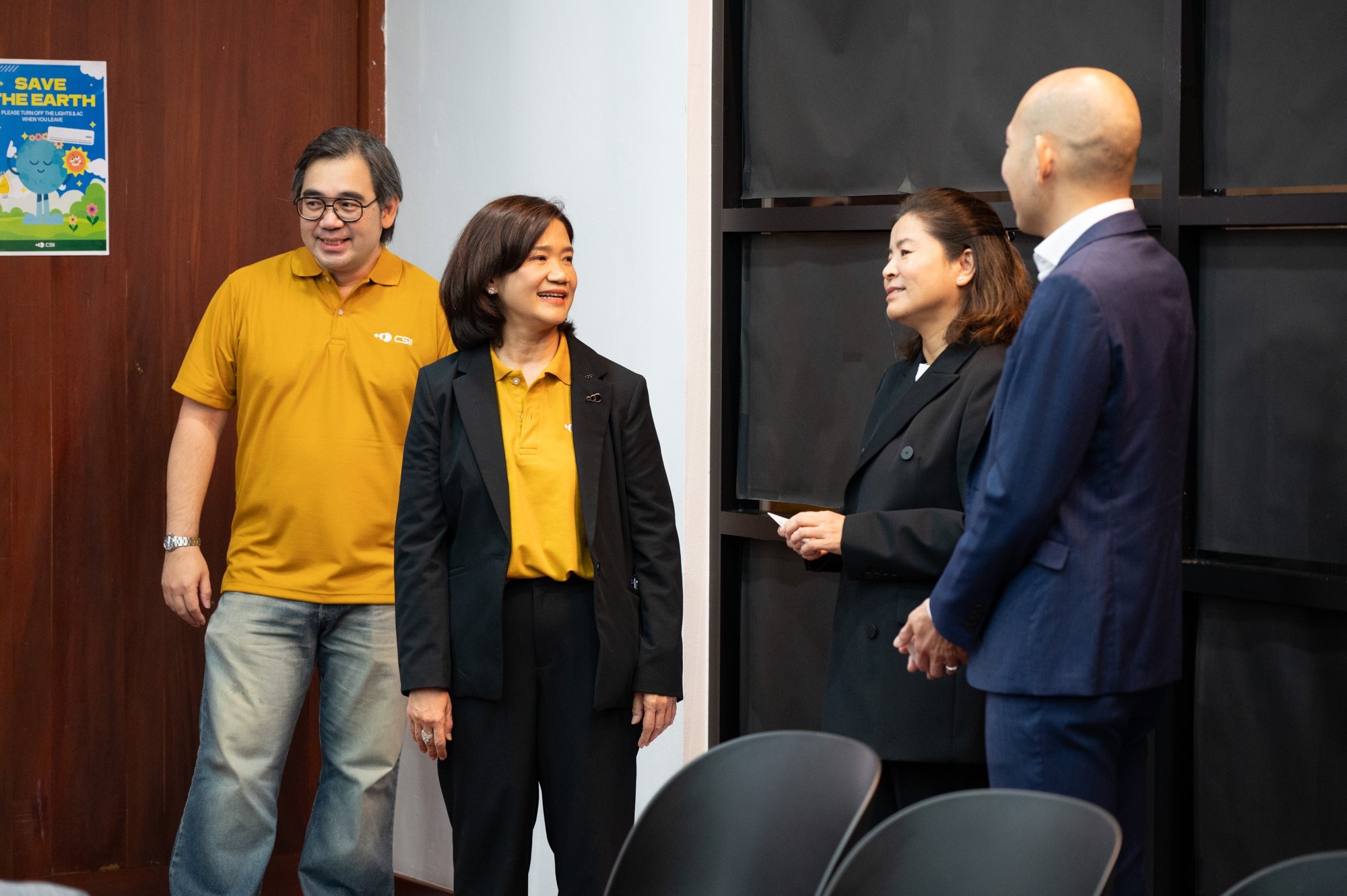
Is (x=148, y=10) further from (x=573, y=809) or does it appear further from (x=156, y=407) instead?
(x=573, y=809)

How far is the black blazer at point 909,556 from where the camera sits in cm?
223

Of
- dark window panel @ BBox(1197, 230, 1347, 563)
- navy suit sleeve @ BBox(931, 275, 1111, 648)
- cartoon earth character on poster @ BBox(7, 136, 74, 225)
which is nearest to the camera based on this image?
navy suit sleeve @ BBox(931, 275, 1111, 648)

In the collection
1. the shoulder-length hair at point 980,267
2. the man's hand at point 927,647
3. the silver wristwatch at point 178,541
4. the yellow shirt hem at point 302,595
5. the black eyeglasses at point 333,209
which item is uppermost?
the black eyeglasses at point 333,209

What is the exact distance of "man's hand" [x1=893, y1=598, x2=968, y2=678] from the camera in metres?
2.11

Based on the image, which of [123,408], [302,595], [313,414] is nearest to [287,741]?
[302,595]

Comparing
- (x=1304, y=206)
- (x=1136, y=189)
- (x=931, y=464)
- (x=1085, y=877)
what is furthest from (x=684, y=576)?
(x=1085, y=877)

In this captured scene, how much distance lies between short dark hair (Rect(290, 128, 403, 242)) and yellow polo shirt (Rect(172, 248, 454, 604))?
174 mm

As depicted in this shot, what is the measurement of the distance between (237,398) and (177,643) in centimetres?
92

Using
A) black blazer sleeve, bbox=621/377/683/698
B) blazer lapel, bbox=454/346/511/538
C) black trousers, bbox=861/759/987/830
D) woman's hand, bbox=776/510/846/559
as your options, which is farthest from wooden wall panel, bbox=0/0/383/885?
black trousers, bbox=861/759/987/830

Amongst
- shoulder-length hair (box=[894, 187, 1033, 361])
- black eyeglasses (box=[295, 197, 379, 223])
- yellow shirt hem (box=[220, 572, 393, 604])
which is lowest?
yellow shirt hem (box=[220, 572, 393, 604])

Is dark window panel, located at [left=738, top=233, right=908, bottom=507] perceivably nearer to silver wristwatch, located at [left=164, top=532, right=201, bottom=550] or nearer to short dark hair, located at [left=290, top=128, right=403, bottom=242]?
short dark hair, located at [left=290, top=128, right=403, bottom=242]

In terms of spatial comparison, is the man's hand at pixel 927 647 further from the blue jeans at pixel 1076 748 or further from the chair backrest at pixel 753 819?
the chair backrest at pixel 753 819

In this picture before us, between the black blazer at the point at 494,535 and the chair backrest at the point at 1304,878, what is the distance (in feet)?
4.39

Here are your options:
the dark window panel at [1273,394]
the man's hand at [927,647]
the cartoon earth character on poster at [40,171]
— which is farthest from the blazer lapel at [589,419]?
the cartoon earth character on poster at [40,171]
